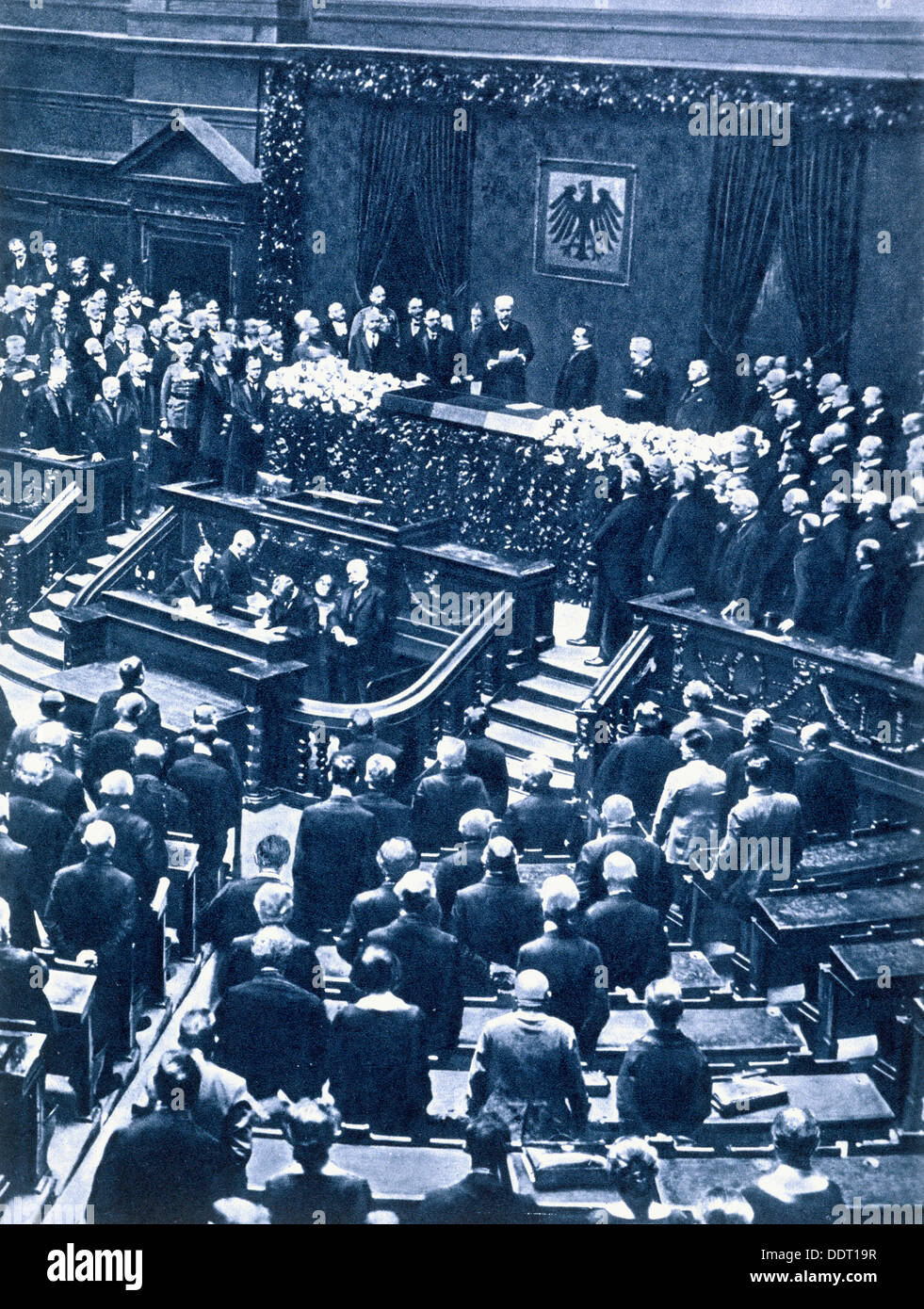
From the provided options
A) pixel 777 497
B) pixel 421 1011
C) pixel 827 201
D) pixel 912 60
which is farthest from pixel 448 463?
pixel 421 1011

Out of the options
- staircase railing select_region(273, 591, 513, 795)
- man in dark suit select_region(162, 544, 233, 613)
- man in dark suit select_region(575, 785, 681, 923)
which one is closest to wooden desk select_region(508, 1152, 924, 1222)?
man in dark suit select_region(575, 785, 681, 923)

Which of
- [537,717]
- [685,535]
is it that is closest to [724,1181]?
[537,717]

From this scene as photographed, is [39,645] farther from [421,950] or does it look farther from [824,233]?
[824,233]

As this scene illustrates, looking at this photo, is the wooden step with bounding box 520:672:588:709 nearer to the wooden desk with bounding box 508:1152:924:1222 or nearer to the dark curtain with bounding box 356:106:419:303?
the wooden desk with bounding box 508:1152:924:1222

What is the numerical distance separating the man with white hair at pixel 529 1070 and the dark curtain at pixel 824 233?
716cm

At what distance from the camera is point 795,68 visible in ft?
37.8

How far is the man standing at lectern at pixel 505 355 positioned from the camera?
12.9 m

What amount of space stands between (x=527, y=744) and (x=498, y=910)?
300 cm

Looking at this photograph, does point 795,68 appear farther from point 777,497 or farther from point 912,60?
point 777,497

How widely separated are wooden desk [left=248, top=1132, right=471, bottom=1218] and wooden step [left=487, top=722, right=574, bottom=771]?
12.1ft

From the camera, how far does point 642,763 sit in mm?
8789

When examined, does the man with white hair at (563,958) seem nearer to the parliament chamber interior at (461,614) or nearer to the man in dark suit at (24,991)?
the parliament chamber interior at (461,614)

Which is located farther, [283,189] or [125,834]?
[283,189]

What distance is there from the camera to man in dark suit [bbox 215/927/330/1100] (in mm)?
6531
